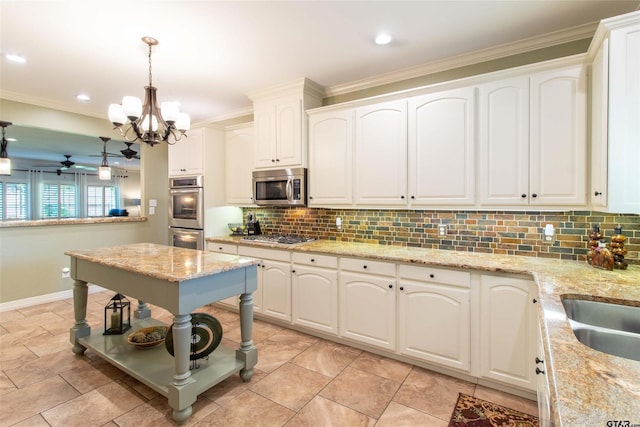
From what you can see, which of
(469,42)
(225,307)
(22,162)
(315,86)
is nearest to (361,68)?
(315,86)

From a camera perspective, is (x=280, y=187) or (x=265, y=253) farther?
(x=280, y=187)

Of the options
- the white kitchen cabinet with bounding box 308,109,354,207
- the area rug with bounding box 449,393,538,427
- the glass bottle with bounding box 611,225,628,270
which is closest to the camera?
the area rug with bounding box 449,393,538,427

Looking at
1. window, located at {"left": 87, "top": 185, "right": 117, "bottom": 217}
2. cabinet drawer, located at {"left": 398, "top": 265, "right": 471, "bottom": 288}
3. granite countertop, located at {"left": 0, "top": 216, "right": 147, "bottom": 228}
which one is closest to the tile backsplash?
cabinet drawer, located at {"left": 398, "top": 265, "right": 471, "bottom": 288}

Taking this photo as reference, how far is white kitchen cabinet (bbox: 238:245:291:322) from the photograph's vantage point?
10.5 feet

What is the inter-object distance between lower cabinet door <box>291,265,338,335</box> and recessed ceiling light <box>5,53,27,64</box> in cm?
309

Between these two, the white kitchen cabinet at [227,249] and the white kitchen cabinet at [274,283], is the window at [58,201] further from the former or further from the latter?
the white kitchen cabinet at [274,283]

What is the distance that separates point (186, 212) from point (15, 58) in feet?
7.02

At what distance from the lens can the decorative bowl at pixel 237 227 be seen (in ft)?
13.6

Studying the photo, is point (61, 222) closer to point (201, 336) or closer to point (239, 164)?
point (239, 164)

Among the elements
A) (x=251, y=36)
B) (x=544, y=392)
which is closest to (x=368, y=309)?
(x=544, y=392)

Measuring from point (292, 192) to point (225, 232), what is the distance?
1424 mm

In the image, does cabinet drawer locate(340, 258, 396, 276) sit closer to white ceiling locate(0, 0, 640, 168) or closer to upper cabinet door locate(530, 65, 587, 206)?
upper cabinet door locate(530, 65, 587, 206)

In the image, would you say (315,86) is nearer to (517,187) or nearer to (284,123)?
(284,123)

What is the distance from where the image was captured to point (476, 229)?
8.96 feet
